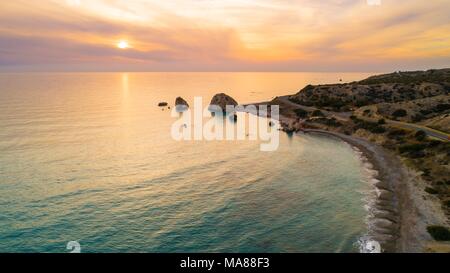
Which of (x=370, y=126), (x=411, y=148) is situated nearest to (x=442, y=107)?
(x=370, y=126)

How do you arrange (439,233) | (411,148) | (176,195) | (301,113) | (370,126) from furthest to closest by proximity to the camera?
(301,113), (370,126), (411,148), (176,195), (439,233)

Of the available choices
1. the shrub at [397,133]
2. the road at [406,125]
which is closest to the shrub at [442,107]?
the road at [406,125]

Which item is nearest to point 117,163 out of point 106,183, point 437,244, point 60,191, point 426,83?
point 106,183

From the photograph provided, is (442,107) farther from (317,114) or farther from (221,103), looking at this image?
(221,103)

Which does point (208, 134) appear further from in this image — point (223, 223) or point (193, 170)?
point (223, 223)

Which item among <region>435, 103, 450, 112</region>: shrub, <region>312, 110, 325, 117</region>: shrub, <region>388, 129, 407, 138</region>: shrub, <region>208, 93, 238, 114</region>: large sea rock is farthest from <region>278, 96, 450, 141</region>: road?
<region>208, 93, 238, 114</region>: large sea rock

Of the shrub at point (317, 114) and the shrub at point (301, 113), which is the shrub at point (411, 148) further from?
the shrub at point (301, 113)
